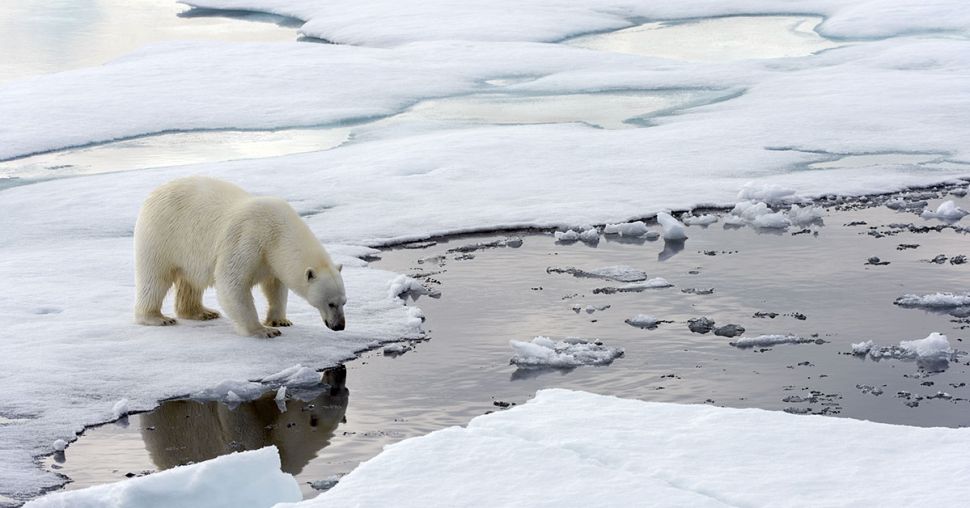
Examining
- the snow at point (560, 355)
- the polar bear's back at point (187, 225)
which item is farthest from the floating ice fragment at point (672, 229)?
the polar bear's back at point (187, 225)

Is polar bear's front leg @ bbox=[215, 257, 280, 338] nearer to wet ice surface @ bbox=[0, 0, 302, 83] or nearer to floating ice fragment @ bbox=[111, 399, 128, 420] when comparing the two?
floating ice fragment @ bbox=[111, 399, 128, 420]

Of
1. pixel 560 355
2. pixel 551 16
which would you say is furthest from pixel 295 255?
pixel 551 16

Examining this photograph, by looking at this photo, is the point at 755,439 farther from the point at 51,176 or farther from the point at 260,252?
the point at 51,176

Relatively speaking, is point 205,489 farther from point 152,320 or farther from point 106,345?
point 152,320

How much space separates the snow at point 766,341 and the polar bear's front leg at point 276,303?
92.0 inches

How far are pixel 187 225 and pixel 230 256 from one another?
356 millimetres

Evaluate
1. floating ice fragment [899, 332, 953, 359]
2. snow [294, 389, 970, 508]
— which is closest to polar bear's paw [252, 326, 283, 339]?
snow [294, 389, 970, 508]

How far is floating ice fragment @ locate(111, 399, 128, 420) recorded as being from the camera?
5.37 meters

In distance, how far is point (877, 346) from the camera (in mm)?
5953

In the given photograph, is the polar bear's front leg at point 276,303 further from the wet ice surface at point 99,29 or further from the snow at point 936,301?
the wet ice surface at point 99,29

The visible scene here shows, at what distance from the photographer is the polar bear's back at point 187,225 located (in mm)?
6379

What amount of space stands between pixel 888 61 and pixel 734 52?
2821 millimetres

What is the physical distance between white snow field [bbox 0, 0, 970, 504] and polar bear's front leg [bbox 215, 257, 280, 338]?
0.12 m

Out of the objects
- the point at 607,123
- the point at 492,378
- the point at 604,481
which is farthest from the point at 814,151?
the point at 604,481
